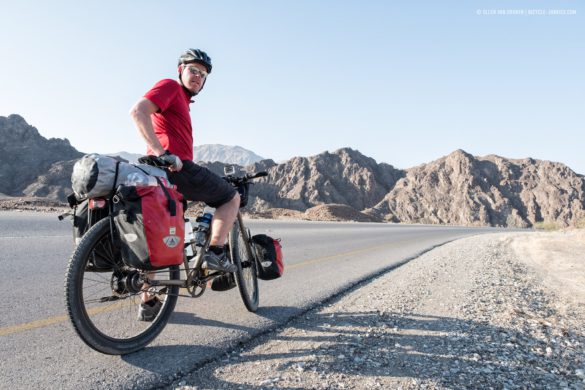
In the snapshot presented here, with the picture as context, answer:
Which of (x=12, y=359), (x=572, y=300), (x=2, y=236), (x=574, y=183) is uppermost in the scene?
(x=574, y=183)

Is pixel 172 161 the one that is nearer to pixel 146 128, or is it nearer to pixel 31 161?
pixel 146 128

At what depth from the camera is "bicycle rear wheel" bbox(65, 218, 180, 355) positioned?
261cm

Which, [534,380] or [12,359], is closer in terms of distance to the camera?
[12,359]

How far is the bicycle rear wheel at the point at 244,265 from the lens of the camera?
398cm

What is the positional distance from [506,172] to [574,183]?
16508mm

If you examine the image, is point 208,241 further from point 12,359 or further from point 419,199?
point 419,199

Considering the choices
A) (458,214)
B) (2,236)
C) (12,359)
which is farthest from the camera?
(458,214)

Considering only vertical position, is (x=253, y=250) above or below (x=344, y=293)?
above

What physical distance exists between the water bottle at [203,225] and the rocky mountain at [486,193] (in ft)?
295

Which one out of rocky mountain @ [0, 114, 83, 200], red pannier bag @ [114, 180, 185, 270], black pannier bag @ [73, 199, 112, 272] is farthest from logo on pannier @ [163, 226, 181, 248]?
rocky mountain @ [0, 114, 83, 200]

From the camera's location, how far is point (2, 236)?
7.65 m

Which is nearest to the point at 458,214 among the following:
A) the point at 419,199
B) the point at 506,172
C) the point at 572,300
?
the point at 419,199

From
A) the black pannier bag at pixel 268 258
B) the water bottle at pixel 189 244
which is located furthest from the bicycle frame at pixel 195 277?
the black pannier bag at pixel 268 258

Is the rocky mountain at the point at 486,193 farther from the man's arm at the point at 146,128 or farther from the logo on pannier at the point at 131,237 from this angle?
the logo on pannier at the point at 131,237
